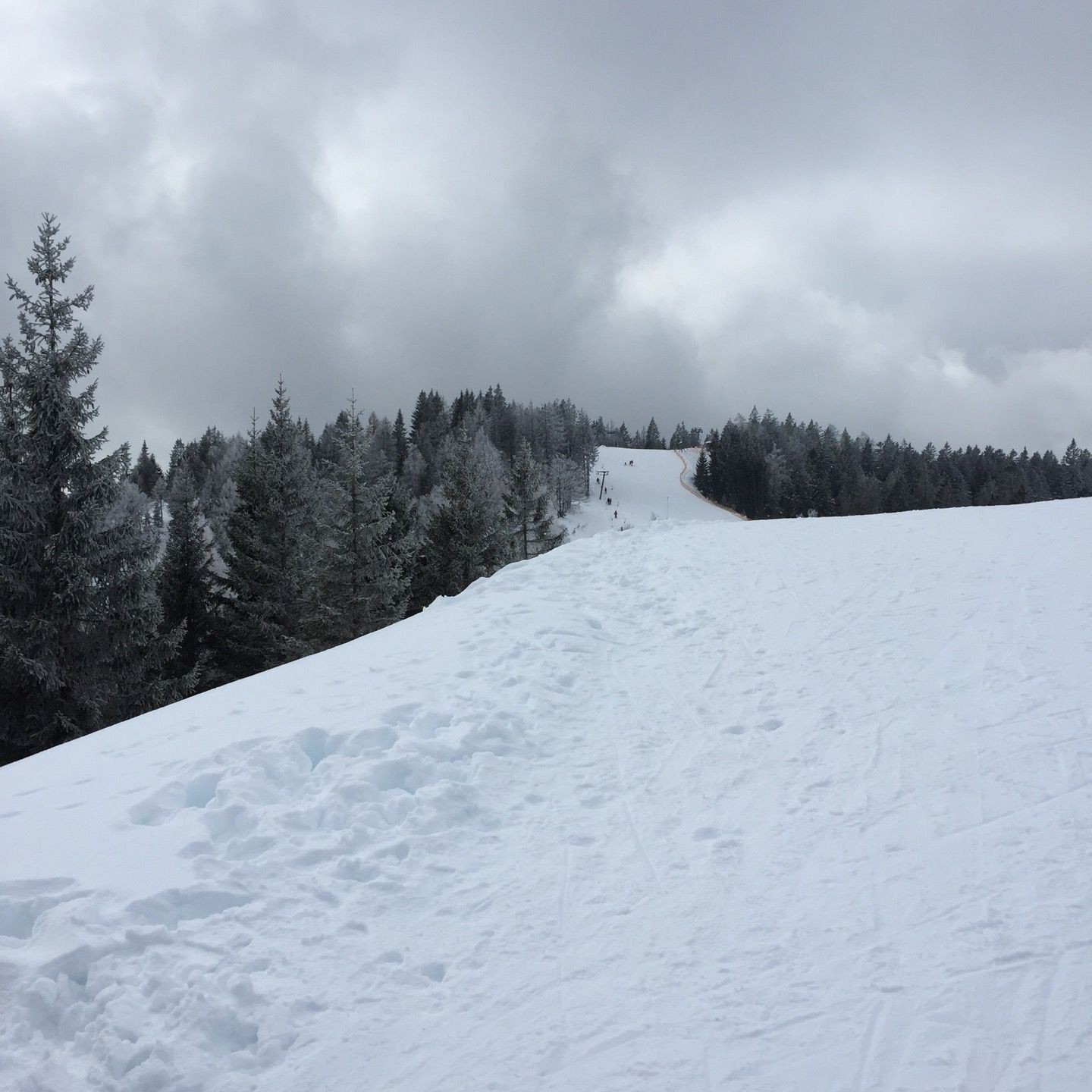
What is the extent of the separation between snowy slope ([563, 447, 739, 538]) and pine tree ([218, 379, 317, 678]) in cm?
4902

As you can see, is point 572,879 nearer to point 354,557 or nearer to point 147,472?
point 354,557

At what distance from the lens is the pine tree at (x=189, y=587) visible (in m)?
22.0

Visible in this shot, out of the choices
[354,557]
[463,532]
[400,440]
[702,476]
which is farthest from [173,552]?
[702,476]

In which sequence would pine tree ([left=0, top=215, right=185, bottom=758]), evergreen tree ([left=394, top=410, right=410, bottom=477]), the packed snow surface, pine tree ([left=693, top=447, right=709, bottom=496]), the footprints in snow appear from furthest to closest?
pine tree ([left=693, top=447, right=709, bottom=496]), evergreen tree ([left=394, top=410, right=410, bottom=477]), pine tree ([left=0, top=215, right=185, bottom=758]), the footprints in snow, the packed snow surface

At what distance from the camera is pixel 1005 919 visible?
4188mm

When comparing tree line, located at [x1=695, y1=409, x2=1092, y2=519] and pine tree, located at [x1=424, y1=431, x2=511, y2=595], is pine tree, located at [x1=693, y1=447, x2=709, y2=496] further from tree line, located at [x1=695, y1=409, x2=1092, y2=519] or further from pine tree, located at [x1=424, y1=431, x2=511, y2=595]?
pine tree, located at [x1=424, y1=431, x2=511, y2=595]

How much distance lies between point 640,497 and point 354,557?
86.3 m

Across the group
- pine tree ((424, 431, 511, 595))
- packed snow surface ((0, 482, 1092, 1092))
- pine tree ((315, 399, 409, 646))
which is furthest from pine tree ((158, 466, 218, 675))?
packed snow surface ((0, 482, 1092, 1092))

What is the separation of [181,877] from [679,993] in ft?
10.8

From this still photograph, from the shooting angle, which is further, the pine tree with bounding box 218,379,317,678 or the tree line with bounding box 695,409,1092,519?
the tree line with bounding box 695,409,1092,519

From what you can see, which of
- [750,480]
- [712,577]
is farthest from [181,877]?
[750,480]

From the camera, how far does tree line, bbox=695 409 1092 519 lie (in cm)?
8100

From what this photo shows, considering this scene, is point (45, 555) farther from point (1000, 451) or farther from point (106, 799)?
point (1000, 451)

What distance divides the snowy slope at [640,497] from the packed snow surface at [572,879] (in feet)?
204
